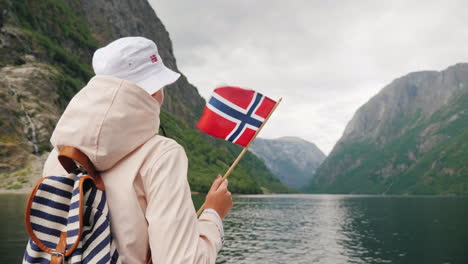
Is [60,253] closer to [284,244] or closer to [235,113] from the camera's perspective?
[235,113]

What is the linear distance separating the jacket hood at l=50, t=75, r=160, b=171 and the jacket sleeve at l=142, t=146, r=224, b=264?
0.76ft

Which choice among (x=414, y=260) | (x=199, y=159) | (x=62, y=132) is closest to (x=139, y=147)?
(x=62, y=132)

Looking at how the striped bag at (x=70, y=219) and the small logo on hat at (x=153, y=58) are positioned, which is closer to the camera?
the striped bag at (x=70, y=219)

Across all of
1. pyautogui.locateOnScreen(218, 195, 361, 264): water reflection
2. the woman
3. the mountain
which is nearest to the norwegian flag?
the woman

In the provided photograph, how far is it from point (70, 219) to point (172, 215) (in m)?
0.57

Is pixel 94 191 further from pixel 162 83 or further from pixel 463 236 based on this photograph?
pixel 463 236

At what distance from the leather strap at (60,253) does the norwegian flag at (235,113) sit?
3.41 meters

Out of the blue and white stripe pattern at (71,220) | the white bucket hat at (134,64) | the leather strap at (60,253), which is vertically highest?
the white bucket hat at (134,64)

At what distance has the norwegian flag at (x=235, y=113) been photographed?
17.8 ft

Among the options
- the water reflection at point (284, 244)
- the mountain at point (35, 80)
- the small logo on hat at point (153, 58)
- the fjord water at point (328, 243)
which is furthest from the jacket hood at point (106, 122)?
the mountain at point (35, 80)

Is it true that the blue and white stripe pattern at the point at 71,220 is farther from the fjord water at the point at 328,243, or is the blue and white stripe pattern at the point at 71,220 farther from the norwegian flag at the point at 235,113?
the fjord water at the point at 328,243

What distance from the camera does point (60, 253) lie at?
203 centimetres

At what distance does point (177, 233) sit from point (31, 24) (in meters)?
182

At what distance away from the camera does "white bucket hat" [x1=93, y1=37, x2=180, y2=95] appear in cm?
282
